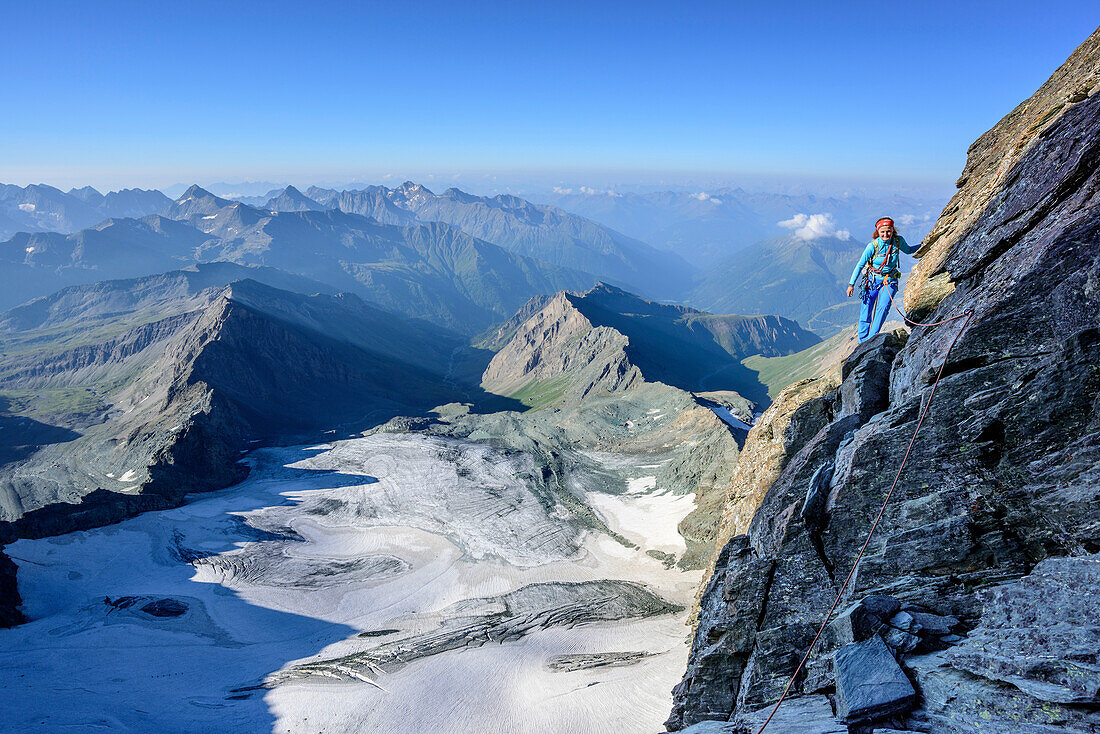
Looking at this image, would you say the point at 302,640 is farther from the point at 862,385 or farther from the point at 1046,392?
the point at 1046,392

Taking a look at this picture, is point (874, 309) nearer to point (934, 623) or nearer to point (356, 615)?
point (934, 623)

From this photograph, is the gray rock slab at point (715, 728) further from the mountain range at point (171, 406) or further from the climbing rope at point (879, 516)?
the mountain range at point (171, 406)

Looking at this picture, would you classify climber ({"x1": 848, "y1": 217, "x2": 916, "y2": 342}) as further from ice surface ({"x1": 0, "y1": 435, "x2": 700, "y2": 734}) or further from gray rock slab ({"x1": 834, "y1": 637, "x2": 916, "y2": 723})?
ice surface ({"x1": 0, "y1": 435, "x2": 700, "y2": 734})

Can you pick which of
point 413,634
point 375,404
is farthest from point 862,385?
→ point 375,404

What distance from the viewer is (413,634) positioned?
51719 millimetres

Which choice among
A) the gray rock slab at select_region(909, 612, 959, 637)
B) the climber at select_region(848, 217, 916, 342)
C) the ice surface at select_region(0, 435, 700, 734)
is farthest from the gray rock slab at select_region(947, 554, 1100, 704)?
the ice surface at select_region(0, 435, 700, 734)

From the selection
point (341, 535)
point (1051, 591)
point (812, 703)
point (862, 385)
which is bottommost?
point (341, 535)

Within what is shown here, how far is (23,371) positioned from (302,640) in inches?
9006

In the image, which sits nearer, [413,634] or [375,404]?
[413,634]

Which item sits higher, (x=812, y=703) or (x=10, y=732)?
(x=812, y=703)

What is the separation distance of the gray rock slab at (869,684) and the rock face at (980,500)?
9cm

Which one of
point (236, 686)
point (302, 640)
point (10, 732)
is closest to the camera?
point (10, 732)

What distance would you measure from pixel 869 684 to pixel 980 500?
6530 mm

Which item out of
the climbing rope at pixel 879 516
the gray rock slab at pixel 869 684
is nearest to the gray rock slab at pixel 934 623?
the gray rock slab at pixel 869 684
